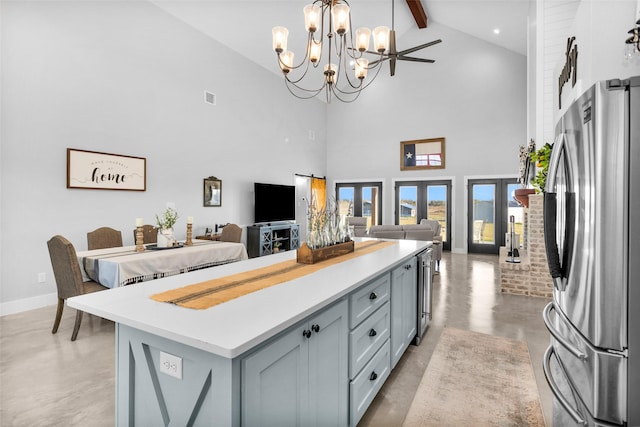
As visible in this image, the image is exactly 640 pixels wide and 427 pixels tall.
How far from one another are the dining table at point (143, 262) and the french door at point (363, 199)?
5.76 meters

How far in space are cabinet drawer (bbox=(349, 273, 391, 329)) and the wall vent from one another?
5.31 m

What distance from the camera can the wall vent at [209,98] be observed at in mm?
6091

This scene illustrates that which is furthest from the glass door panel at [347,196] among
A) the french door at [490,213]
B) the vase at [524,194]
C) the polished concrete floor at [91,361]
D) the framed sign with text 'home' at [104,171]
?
the framed sign with text 'home' at [104,171]

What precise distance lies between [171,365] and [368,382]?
1169 mm

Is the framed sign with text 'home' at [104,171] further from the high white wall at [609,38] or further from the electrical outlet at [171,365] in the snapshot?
the high white wall at [609,38]

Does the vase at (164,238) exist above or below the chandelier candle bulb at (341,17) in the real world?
below

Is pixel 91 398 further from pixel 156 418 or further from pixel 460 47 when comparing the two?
pixel 460 47

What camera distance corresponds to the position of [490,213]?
816 cm

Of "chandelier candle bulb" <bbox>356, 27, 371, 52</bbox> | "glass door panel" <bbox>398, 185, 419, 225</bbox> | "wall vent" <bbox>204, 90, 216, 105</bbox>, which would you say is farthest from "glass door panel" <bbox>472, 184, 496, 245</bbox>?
"wall vent" <bbox>204, 90, 216, 105</bbox>

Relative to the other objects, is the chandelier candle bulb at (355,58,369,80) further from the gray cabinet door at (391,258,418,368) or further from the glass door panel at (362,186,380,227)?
the glass door panel at (362,186,380,227)

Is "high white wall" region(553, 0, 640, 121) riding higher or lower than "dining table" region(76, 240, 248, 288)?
higher

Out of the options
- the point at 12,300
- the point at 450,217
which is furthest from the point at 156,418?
the point at 450,217

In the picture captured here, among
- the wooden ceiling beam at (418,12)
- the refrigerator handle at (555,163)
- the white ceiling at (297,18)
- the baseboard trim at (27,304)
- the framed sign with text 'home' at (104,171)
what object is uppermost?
the wooden ceiling beam at (418,12)

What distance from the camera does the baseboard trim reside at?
3668mm
